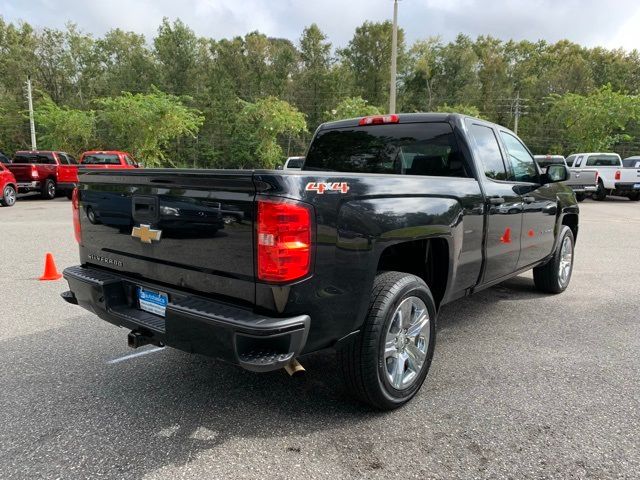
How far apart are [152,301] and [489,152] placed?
3050 mm

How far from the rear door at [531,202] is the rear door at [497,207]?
0.48 ft

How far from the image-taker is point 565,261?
6.02 metres

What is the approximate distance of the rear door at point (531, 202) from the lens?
4.59m

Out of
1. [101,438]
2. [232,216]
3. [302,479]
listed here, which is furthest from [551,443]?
[101,438]

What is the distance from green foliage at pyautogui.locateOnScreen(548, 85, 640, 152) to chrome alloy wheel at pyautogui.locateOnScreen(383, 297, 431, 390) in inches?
1351

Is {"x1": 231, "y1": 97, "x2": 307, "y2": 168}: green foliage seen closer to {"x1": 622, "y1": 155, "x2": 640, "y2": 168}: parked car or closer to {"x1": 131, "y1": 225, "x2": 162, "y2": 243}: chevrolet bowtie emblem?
{"x1": 622, "y1": 155, "x2": 640, "y2": 168}: parked car

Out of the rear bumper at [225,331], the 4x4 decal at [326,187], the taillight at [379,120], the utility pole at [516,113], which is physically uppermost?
the utility pole at [516,113]

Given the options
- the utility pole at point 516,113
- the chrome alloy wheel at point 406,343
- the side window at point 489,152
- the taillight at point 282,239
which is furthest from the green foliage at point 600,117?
the taillight at point 282,239

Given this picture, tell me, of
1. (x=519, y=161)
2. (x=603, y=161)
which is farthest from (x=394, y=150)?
(x=603, y=161)

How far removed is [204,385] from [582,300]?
4.43 m

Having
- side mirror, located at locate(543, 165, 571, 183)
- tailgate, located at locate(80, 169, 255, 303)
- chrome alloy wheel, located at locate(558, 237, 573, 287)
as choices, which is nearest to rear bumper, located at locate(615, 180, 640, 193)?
chrome alloy wheel, located at locate(558, 237, 573, 287)

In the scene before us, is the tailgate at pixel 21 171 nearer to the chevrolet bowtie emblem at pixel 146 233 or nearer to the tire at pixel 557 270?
the chevrolet bowtie emblem at pixel 146 233

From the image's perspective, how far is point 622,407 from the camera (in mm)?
3078

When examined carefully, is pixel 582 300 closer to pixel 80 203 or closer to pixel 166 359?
pixel 166 359
